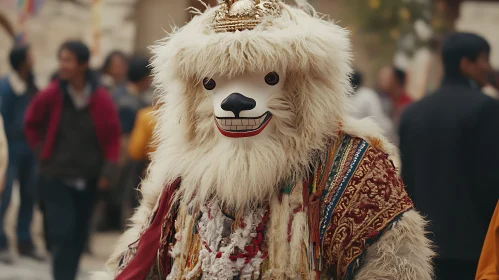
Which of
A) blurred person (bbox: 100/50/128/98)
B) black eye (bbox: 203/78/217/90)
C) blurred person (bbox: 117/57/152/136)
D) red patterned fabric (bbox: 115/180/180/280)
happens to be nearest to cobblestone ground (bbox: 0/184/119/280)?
blurred person (bbox: 117/57/152/136)

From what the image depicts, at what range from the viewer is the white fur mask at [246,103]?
12.0ft

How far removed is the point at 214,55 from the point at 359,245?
906mm

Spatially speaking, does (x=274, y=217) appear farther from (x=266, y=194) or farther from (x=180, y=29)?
(x=180, y=29)

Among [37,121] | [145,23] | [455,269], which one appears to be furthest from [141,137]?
[145,23]

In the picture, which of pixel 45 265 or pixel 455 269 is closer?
pixel 455 269

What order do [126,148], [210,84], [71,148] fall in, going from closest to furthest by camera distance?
[210,84] → [71,148] → [126,148]

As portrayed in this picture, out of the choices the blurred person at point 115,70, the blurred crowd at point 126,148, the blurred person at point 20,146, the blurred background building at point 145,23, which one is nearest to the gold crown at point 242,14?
the blurred crowd at point 126,148

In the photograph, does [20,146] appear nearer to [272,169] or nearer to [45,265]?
[45,265]

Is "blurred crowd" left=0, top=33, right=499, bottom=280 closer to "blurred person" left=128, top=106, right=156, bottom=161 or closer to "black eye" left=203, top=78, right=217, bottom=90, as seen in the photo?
"blurred person" left=128, top=106, right=156, bottom=161

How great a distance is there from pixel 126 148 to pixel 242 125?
249 inches

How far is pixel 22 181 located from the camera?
31.1ft

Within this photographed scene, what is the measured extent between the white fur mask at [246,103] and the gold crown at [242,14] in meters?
0.20

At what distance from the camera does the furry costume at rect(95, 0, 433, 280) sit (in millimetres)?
3568

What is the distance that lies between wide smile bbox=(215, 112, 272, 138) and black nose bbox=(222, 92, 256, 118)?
34 mm
